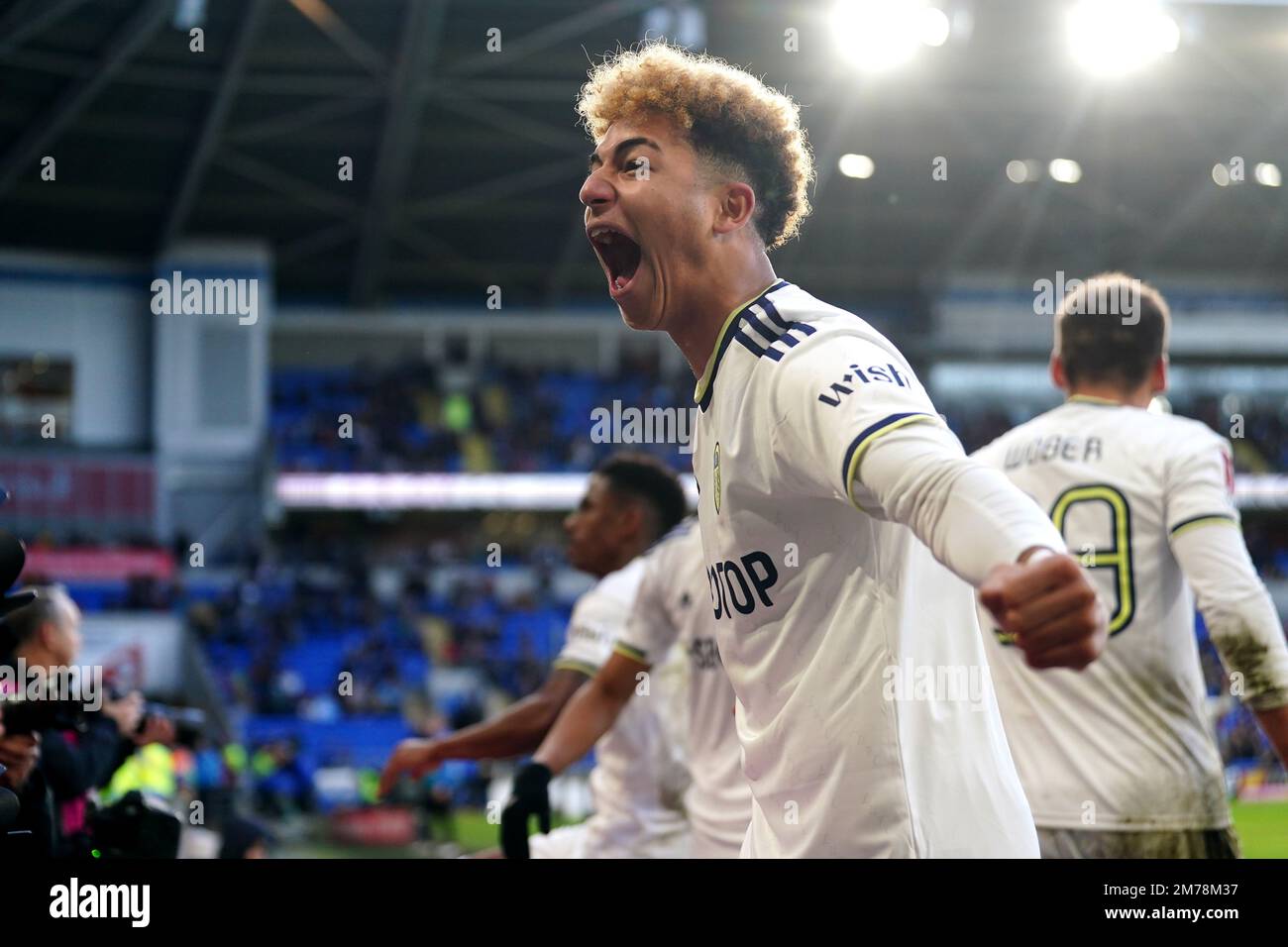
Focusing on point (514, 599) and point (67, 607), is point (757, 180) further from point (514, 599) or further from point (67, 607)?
point (514, 599)

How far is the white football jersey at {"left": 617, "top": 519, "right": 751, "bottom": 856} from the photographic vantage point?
4027 mm

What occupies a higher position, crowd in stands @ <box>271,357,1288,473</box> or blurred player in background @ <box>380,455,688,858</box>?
crowd in stands @ <box>271,357,1288,473</box>

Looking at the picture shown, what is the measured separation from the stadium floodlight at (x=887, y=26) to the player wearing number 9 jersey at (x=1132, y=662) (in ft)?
41.8

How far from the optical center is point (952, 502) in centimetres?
172

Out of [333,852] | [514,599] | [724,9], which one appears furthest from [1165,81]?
[333,852]

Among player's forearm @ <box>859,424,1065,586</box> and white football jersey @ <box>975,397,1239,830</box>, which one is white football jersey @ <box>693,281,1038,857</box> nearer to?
player's forearm @ <box>859,424,1065,586</box>

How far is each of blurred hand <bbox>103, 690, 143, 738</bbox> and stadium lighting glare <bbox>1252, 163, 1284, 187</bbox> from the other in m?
23.3

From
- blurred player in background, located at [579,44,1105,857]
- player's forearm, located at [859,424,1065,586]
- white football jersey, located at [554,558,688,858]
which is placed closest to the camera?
player's forearm, located at [859,424,1065,586]

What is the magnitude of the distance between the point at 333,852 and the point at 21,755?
10422 millimetres

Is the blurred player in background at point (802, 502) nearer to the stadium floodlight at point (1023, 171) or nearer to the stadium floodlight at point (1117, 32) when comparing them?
the stadium floodlight at point (1117, 32)

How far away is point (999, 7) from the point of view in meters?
18.9

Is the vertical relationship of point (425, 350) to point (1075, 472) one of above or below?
above

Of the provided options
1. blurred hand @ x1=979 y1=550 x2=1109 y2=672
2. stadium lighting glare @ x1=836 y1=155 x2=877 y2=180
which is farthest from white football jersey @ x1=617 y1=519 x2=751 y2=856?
stadium lighting glare @ x1=836 y1=155 x2=877 y2=180

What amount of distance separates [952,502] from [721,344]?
72 centimetres
